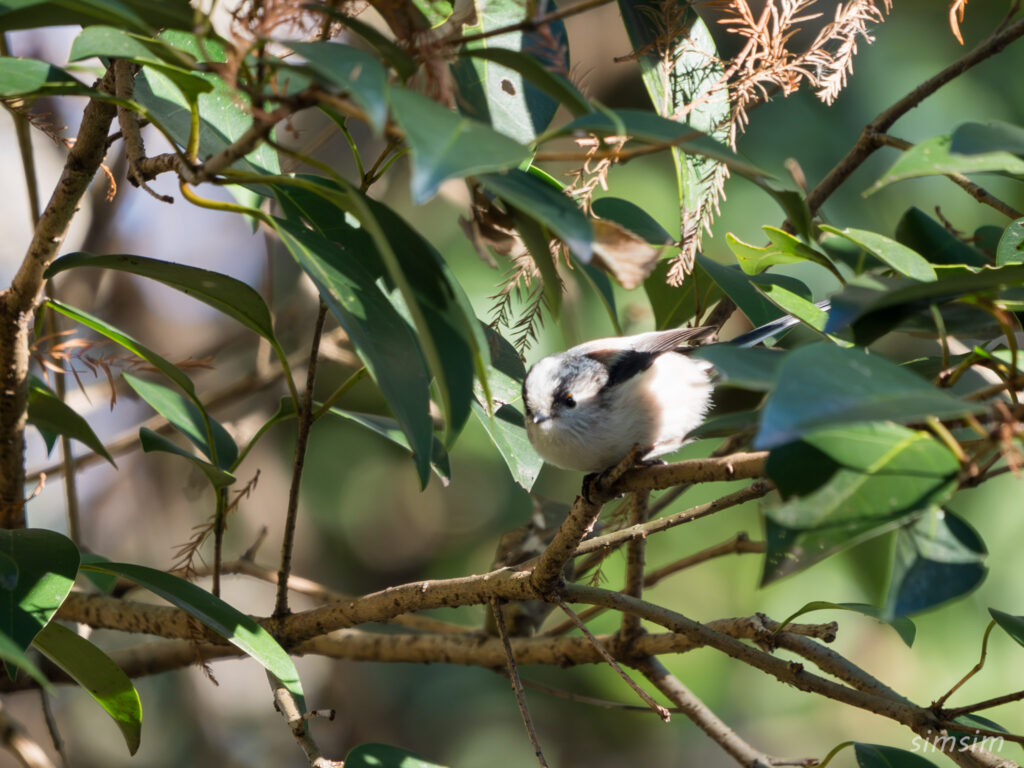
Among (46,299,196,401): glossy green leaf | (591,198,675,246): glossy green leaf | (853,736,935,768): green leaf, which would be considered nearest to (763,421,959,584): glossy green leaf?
(853,736,935,768): green leaf

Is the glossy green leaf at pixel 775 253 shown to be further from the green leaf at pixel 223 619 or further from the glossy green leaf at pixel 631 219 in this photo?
the green leaf at pixel 223 619

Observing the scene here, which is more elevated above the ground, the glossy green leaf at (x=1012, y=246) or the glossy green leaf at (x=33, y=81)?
the glossy green leaf at (x=33, y=81)

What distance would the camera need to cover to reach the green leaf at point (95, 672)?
1.12 meters

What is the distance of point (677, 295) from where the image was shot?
1544mm

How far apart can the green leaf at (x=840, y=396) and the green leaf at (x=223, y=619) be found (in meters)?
0.74

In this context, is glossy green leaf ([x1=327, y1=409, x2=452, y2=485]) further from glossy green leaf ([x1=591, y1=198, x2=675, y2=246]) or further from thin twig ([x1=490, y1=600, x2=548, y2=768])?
glossy green leaf ([x1=591, y1=198, x2=675, y2=246])

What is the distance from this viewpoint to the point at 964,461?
67 centimetres

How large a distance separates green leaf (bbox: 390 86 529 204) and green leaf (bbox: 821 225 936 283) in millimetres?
468

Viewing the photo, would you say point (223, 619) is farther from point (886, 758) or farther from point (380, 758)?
point (886, 758)

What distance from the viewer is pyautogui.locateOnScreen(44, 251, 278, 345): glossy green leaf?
1144 millimetres

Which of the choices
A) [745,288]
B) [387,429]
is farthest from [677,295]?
[387,429]

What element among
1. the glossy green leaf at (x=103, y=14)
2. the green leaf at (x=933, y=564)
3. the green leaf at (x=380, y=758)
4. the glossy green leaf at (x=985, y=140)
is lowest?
the green leaf at (x=380, y=758)

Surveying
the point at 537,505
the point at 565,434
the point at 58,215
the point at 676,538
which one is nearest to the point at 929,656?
the point at 676,538

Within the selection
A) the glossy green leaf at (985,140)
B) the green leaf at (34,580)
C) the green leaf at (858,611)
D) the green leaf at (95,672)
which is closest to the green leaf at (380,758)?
the green leaf at (95,672)
